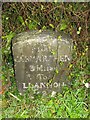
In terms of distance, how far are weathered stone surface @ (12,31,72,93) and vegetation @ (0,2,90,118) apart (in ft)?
0.40

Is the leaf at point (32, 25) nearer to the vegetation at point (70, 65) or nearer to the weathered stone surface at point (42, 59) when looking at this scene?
the vegetation at point (70, 65)

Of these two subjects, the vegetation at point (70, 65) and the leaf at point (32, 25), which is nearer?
the vegetation at point (70, 65)

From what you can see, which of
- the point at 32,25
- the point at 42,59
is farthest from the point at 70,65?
the point at 32,25

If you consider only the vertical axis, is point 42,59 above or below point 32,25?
below

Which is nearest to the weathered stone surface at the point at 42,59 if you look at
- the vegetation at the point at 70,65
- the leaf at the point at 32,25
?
the vegetation at the point at 70,65

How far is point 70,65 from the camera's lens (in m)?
4.26

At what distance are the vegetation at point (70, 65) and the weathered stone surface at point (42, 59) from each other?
121mm

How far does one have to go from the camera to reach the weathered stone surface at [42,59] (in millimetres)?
4012

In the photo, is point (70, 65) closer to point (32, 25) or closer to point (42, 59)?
point (42, 59)

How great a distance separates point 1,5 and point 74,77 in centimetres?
129

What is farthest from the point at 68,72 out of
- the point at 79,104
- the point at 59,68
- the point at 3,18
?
the point at 3,18

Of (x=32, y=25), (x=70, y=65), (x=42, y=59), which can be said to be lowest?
(x=70, y=65)

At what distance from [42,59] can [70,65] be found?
1.21 feet

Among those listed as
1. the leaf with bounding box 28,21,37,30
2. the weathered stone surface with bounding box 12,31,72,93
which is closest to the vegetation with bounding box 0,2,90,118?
the leaf with bounding box 28,21,37,30
